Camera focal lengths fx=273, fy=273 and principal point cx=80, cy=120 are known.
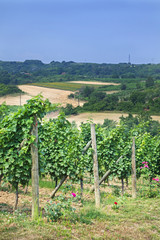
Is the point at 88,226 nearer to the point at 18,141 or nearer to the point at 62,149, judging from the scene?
the point at 18,141

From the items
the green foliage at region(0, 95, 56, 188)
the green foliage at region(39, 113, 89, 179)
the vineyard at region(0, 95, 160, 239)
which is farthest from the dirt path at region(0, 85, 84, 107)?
the green foliage at region(0, 95, 56, 188)

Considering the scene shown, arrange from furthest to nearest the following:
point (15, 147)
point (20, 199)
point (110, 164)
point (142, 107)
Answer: point (142, 107), point (110, 164), point (20, 199), point (15, 147)

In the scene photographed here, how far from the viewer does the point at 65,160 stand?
270 inches

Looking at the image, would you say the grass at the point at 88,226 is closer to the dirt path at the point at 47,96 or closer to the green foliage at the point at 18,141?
the green foliage at the point at 18,141

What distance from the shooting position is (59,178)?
7.27m

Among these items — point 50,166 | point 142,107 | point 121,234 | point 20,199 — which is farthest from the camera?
point 142,107

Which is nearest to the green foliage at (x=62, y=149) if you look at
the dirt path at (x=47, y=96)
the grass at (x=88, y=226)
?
the grass at (x=88, y=226)

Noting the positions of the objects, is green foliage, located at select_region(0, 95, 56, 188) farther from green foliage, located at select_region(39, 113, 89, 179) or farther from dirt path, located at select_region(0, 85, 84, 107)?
dirt path, located at select_region(0, 85, 84, 107)

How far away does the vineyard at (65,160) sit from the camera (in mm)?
4648

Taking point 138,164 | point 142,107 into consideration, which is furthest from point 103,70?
point 138,164

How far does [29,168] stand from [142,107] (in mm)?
50833

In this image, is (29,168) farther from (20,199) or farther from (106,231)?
(106,231)

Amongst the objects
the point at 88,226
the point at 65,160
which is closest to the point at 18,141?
the point at 65,160

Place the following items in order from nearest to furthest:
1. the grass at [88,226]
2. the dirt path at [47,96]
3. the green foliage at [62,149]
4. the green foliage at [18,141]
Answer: the grass at [88,226]
the green foliage at [18,141]
the green foliage at [62,149]
the dirt path at [47,96]
